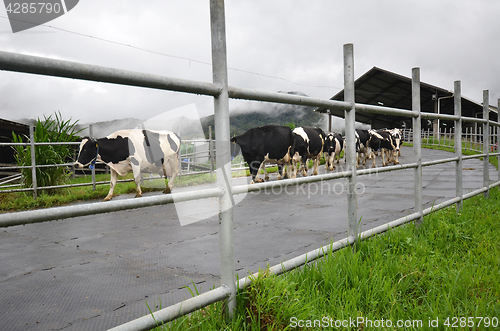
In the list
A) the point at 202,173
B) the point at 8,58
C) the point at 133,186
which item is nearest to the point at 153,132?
the point at 133,186

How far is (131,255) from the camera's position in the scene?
3148 millimetres

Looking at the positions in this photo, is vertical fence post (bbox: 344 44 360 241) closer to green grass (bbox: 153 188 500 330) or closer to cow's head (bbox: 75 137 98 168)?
green grass (bbox: 153 188 500 330)

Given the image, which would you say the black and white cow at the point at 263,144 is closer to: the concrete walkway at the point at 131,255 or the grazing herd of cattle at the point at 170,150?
the grazing herd of cattle at the point at 170,150

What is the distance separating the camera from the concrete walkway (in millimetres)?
2027

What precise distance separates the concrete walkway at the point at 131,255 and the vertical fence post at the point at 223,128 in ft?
2.13

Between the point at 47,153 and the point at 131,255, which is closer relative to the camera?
the point at 131,255

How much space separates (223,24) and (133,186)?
748 centimetres

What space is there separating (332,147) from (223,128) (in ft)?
35.8

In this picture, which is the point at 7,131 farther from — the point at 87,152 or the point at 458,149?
the point at 458,149

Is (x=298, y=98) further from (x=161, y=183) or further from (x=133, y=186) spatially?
(x=161, y=183)

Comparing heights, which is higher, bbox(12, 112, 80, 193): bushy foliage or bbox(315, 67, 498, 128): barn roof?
bbox(315, 67, 498, 128): barn roof

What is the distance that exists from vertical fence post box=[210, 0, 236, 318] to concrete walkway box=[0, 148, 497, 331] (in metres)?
0.65

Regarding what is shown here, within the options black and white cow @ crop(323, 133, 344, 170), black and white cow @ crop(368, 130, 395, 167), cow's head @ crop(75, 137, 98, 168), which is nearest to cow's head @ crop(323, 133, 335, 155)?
black and white cow @ crop(323, 133, 344, 170)

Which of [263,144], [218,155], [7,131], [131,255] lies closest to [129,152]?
[263,144]
